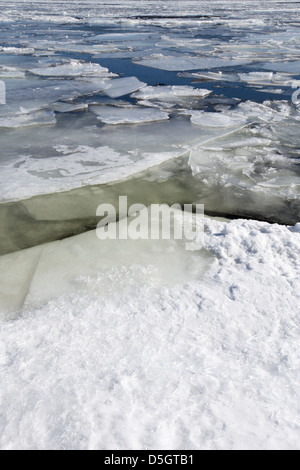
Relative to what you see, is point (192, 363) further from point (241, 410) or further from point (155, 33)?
point (155, 33)

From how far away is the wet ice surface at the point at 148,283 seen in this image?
164cm

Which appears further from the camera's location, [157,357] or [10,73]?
[10,73]

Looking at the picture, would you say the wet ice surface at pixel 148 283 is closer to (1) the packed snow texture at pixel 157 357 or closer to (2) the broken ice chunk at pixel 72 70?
(1) the packed snow texture at pixel 157 357

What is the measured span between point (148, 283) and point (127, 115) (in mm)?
3969

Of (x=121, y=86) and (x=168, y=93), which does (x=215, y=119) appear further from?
(x=121, y=86)

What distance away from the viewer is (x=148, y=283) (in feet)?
7.98

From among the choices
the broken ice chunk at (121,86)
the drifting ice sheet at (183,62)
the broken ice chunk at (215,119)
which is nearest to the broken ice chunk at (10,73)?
the broken ice chunk at (121,86)

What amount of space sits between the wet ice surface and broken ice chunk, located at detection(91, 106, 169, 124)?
0.04 meters

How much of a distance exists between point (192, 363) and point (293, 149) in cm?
366

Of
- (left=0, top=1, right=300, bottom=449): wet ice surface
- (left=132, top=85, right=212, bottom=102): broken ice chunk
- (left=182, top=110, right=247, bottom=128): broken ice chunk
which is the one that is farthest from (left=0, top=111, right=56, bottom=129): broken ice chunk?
(left=182, top=110, right=247, bottom=128): broken ice chunk

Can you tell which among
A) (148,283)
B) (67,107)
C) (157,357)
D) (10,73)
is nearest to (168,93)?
(67,107)

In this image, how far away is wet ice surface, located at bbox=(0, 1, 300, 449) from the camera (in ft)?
5.37

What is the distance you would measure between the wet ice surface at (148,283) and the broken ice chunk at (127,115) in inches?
1.4

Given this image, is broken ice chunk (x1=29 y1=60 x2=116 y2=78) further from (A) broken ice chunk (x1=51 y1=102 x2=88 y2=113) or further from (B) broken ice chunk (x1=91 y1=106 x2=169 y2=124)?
(B) broken ice chunk (x1=91 y1=106 x2=169 y2=124)
